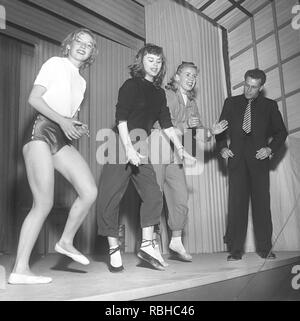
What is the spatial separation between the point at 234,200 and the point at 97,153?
1.83 meters

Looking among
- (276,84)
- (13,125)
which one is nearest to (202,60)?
(276,84)

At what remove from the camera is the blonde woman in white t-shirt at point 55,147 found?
135 cm

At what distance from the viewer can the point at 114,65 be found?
13.3 feet

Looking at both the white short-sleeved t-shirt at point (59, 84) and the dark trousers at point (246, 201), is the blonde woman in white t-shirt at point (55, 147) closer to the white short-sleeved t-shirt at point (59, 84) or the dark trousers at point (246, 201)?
the white short-sleeved t-shirt at point (59, 84)

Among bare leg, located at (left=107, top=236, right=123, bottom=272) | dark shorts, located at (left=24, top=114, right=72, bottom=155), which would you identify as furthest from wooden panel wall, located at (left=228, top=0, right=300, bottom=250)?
dark shorts, located at (left=24, top=114, right=72, bottom=155)

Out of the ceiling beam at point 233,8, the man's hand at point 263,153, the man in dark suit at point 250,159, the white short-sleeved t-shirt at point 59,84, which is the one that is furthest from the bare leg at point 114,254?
the ceiling beam at point 233,8

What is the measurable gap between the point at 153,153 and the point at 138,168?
11.1 inches

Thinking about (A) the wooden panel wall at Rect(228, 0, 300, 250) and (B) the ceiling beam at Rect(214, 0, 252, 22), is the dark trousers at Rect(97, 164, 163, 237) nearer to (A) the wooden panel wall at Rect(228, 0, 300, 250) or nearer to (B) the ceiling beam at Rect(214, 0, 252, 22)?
(A) the wooden panel wall at Rect(228, 0, 300, 250)

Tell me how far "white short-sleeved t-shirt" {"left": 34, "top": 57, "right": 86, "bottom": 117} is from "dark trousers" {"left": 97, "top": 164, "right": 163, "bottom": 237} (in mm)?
383

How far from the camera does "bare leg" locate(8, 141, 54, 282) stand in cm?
133

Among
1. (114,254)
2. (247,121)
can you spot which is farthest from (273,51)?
(114,254)

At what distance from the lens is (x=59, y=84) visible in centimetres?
147

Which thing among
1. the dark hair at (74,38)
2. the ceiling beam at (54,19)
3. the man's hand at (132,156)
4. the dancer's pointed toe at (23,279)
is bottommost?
the dancer's pointed toe at (23,279)

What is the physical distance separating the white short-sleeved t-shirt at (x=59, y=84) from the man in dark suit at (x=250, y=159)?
1.25m
